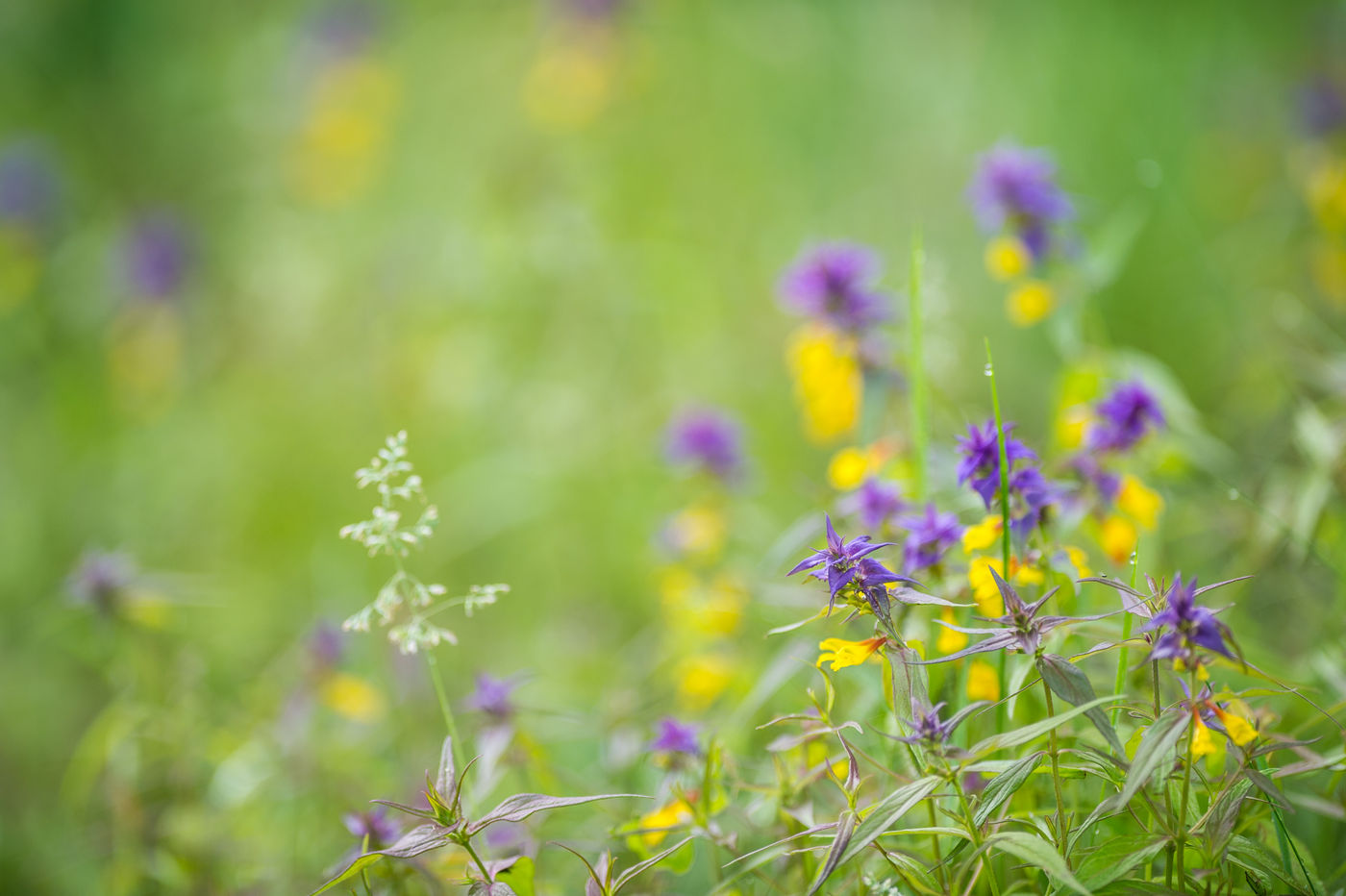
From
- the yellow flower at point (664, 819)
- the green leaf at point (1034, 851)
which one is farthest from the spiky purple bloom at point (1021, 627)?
the yellow flower at point (664, 819)

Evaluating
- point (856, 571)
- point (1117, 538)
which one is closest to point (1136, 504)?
point (1117, 538)

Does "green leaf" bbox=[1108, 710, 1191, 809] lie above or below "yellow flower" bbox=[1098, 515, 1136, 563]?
below

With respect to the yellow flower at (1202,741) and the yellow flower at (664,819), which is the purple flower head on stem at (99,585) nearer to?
the yellow flower at (664,819)

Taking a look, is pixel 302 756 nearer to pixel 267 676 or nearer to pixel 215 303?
pixel 267 676

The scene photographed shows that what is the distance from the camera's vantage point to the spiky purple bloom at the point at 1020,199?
59.6 inches

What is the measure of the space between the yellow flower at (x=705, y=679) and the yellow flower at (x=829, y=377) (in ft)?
1.48

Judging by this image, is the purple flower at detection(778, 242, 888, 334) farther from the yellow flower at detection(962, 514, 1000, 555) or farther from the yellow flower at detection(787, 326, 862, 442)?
the yellow flower at detection(962, 514, 1000, 555)

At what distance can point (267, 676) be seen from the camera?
6.42 feet

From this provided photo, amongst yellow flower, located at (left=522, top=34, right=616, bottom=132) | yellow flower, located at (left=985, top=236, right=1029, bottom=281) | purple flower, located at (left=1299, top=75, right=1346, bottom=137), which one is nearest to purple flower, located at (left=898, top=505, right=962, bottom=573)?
yellow flower, located at (left=985, top=236, right=1029, bottom=281)

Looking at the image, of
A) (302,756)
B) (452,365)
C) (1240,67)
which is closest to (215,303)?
(452,365)

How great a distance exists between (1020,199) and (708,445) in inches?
26.8

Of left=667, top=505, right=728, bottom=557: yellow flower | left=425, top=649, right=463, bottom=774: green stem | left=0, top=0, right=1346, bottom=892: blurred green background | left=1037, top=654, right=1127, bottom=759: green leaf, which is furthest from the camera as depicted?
left=0, top=0, right=1346, bottom=892: blurred green background

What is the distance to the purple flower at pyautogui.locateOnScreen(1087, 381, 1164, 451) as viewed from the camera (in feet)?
3.90

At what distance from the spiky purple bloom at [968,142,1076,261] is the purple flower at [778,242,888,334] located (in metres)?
0.22
